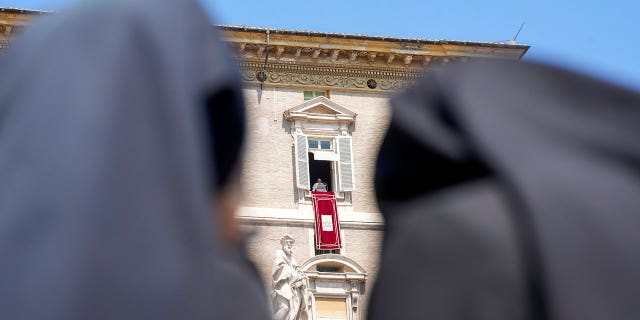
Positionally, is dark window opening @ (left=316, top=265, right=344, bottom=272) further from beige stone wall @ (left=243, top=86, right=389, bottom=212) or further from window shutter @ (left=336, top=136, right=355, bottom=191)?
window shutter @ (left=336, top=136, right=355, bottom=191)

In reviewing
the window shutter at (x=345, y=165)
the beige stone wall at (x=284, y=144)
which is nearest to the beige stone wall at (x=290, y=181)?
the beige stone wall at (x=284, y=144)

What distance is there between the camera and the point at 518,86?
2176 mm

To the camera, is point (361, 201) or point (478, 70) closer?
point (478, 70)

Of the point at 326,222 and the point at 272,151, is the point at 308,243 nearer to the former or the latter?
the point at 326,222

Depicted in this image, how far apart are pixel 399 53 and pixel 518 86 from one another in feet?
68.9

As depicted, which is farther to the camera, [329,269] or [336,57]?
[336,57]

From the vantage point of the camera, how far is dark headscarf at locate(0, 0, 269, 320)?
63.6 inches

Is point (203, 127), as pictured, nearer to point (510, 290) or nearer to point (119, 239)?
point (119, 239)

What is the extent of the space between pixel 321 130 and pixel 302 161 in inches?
32.8

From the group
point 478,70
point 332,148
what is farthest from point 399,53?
point 478,70

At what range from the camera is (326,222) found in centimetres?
2184

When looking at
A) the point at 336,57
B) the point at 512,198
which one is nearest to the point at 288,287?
the point at 336,57

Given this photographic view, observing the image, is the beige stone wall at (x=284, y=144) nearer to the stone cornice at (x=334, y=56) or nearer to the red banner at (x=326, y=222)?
the stone cornice at (x=334, y=56)

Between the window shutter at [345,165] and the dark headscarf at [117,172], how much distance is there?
2059 cm
